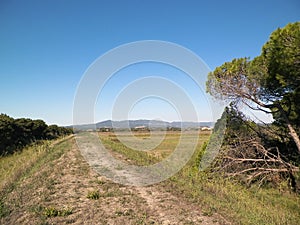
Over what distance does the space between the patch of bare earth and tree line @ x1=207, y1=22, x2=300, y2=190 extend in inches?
186

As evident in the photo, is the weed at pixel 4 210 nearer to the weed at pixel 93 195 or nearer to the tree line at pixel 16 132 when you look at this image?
the weed at pixel 93 195

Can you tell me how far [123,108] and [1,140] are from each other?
535 inches

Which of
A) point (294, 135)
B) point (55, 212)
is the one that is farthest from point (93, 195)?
point (294, 135)

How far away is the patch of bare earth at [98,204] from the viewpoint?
15.2 feet

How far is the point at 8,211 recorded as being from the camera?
5.04m

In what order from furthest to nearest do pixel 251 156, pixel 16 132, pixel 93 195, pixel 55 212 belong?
pixel 16 132
pixel 251 156
pixel 93 195
pixel 55 212

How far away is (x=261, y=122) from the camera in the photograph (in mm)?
10211

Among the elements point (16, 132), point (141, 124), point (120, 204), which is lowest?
point (120, 204)

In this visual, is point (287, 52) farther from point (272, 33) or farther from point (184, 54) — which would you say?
point (184, 54)

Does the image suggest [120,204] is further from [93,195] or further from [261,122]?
[261,122]

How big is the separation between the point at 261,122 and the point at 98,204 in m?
8.01

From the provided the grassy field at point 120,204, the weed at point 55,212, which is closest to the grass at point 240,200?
the grassy field at point 120,204

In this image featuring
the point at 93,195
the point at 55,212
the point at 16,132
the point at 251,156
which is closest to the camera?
the point at 55,212

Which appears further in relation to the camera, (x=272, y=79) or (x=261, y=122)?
(x=261, y=122)
